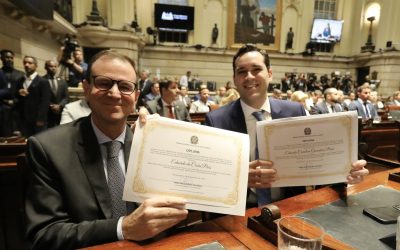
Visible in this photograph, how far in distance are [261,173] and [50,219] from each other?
3.28ft

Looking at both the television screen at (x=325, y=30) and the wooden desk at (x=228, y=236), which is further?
the television screen at (x=325, y=30)

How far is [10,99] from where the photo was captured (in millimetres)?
5016

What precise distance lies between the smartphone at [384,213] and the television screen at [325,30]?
18306 mm

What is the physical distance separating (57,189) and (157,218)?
51 centimetres

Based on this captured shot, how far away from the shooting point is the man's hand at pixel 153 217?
1.05 meters

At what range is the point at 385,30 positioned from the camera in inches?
647

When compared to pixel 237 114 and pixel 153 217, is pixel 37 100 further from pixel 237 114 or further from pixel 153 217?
pixel 153 217

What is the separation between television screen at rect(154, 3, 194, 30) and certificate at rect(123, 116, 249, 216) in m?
14.7

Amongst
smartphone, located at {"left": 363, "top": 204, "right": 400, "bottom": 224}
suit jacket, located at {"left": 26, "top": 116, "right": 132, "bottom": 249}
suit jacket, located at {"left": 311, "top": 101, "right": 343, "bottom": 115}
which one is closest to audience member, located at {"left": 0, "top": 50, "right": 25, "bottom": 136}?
suit jacket, located at {"left": 26, "top": 116, "right": 132, "bottom": 249}

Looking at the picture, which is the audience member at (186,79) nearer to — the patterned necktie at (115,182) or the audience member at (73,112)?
the audience member at (73,112)

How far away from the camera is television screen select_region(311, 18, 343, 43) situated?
17.4 metres

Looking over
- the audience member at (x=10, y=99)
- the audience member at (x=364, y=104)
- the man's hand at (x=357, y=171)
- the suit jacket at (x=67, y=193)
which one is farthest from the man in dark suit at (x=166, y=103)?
the audience member at (x=364, y=104)

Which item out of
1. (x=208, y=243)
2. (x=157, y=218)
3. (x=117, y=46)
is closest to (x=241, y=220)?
(x=208, y=243)
